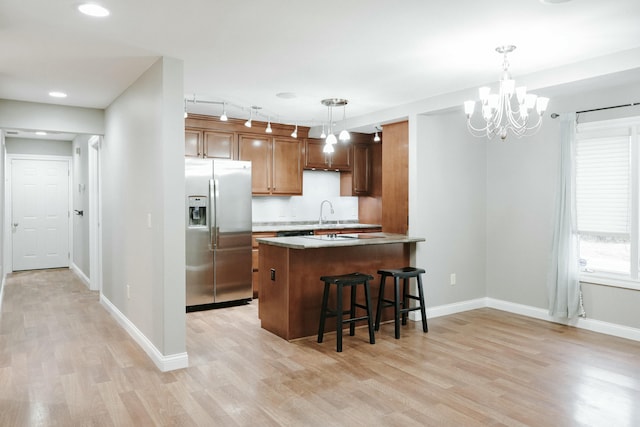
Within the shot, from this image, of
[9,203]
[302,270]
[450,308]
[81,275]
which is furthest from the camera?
[9,203]

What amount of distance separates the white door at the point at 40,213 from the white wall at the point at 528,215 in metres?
7.56

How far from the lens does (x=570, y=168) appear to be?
15.5 ft

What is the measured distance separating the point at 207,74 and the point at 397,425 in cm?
314

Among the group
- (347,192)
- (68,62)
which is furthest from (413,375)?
(347,192)

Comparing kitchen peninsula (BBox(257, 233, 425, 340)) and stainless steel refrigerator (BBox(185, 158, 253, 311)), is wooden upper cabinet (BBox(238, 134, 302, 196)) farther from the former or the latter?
kitchen peninsula (BBox(257, 233, 425, 340))

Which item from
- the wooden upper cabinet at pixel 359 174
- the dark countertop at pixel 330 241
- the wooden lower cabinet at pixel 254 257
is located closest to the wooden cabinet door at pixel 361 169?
the wooden upper cabinet at pixel 359 174

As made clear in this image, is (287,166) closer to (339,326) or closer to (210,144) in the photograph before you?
(210,144)

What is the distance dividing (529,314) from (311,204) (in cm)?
350

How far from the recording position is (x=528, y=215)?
534cm

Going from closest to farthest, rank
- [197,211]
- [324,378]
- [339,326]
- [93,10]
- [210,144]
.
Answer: [93,10]
[324,378]
[339,326]
[197,211]
[210,144]

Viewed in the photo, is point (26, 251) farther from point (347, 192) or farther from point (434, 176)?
point (434, 176)

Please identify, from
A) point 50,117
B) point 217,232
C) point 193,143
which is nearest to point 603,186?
point 217,232

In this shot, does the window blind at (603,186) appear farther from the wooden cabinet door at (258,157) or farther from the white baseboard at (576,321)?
the wooden cabinet door at (258,157)

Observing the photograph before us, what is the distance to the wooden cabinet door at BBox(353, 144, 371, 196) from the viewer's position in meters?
7.29
